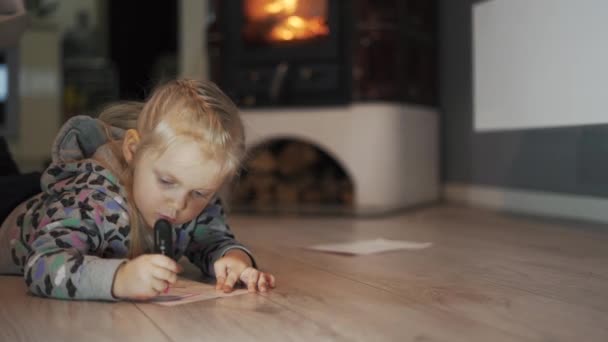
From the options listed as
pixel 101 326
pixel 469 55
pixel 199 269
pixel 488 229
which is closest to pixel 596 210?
pixel 488 229

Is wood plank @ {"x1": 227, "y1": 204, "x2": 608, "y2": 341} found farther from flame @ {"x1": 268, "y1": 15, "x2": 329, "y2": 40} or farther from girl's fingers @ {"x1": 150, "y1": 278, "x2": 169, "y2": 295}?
flame @ {"x1": 268, "y1": 15, "x2": 329, "y2": 40}

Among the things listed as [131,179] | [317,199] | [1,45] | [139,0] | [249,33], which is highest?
[139,0]

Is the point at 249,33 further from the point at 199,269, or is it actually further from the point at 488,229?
the point at 199,269

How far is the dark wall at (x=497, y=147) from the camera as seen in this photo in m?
2.01

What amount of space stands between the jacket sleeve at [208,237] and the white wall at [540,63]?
89cm

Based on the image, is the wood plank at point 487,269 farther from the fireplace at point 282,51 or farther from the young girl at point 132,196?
the fireplace at point 282,51

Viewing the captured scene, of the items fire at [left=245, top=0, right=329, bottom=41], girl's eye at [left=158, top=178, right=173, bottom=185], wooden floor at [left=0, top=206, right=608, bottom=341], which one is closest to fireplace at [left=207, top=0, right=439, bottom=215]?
fire at [left=245, top=0, right=329, bottom=41]

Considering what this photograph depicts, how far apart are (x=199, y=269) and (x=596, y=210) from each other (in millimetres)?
1416

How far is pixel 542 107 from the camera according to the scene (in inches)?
68.4

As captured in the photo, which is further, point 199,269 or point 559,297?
point 199,269

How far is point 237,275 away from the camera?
1.07 metres

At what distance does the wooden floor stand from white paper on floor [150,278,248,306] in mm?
30

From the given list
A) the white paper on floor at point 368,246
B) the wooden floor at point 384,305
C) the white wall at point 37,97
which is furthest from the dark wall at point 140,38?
the wooden floor at point 384,305

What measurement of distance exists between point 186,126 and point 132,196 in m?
0.15
